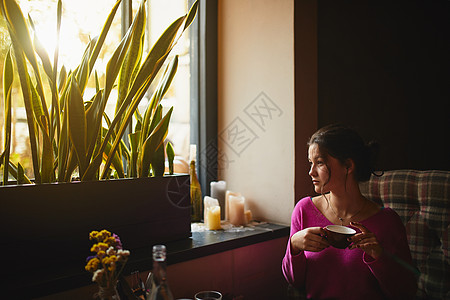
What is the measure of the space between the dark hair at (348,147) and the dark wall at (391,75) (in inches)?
23.5

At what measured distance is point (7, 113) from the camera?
130 cm

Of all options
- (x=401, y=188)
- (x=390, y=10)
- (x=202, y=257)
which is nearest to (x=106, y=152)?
(x=202, y=257)

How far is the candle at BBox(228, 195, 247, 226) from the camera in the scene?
1.90 meters

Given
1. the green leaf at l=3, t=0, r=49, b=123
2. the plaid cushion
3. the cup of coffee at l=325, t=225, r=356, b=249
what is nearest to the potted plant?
the green leaf at l=3, t=0, r=49, b=123

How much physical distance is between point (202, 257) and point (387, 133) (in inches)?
58.9

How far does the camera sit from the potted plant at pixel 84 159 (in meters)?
1.23

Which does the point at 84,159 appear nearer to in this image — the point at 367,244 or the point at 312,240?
the point at 312,240

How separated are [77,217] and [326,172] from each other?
861mm

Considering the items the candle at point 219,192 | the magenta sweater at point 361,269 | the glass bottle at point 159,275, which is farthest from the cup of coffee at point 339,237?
the candle at point 219,192

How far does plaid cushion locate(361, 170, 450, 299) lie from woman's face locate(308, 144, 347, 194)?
0.38 metres

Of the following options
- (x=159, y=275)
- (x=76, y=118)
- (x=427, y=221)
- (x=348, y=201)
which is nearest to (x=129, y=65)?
(x=76, y=118)

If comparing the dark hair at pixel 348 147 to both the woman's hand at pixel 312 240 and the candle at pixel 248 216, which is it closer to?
the woman's hand at pixel 312 240

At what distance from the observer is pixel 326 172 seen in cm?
143

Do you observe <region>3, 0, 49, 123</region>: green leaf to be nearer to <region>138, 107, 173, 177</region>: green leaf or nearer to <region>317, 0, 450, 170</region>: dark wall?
<region>138, 107, 173, 177</region>: green leaf
